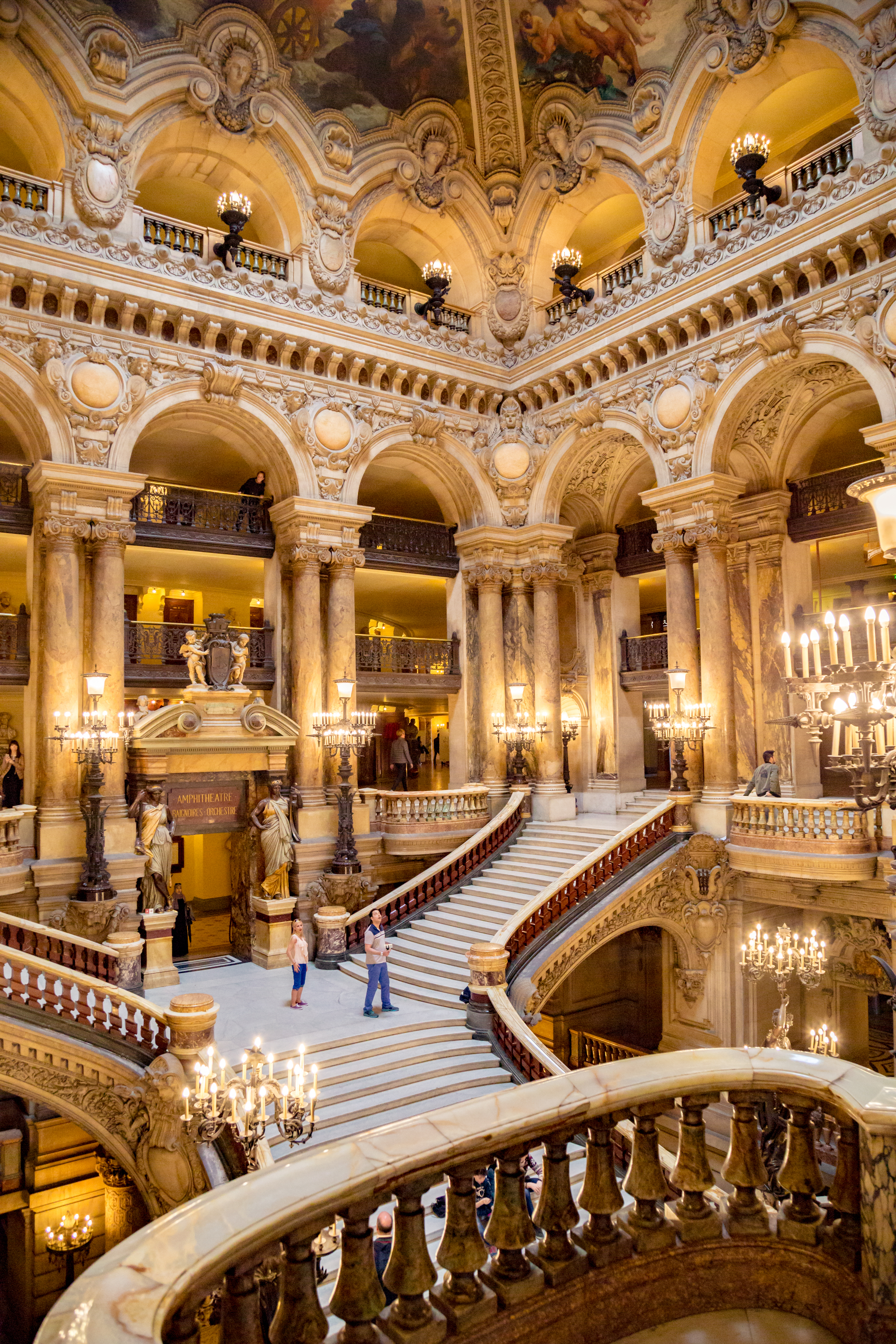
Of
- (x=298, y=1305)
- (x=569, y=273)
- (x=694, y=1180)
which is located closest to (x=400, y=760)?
(x=569, y=273)

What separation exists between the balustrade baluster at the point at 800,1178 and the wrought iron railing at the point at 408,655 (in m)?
15.3

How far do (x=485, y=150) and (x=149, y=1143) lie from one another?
19232 mm

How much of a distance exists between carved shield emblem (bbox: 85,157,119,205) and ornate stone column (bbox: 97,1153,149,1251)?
14694mm

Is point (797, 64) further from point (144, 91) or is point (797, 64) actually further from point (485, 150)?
point (144, 91)

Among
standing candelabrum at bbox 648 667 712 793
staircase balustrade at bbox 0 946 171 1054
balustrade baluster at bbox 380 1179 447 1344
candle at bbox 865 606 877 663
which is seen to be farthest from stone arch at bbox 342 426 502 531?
balustrade baluster at bbox 380 1179 447 1344

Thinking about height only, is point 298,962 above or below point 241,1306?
below

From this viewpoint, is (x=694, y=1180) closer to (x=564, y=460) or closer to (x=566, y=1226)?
(x=566, y=1226)

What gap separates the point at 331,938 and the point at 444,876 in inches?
95.5

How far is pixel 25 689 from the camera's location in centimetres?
1492

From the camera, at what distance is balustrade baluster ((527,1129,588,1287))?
2852 millimetres

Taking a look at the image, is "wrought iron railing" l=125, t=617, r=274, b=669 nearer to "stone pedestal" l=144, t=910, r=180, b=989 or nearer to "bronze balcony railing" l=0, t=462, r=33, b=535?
"bronze balcony railing" l=0, t=462, r=33, b=535

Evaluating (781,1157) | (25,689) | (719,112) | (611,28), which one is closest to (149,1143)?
(781,1157)

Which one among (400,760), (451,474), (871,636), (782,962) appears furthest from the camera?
(400,760)

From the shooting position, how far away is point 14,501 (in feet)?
48.8
